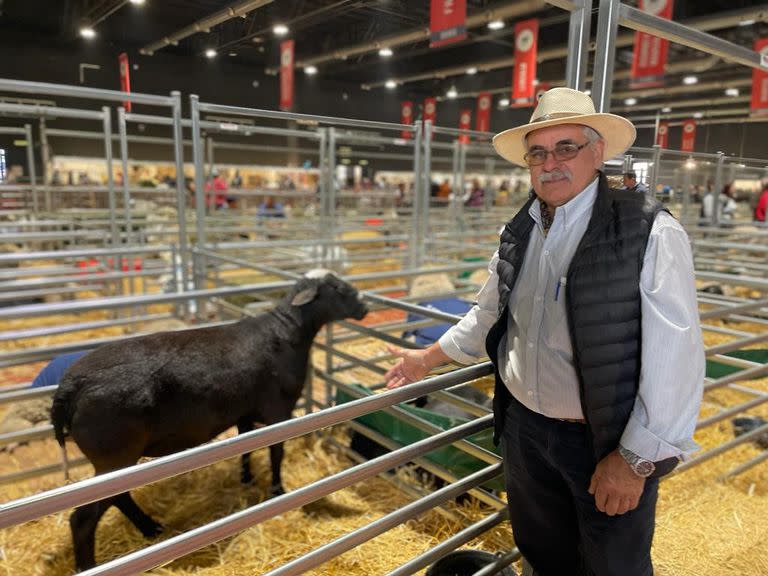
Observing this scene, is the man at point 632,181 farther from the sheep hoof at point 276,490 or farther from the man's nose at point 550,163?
the sheep hoof at point 276,490

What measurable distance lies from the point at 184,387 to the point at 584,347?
189cm

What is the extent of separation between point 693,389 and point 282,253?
7.73 metres

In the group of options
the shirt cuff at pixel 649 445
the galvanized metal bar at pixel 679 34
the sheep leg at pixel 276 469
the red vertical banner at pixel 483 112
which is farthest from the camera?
the red vertical banner at pixel 483 112

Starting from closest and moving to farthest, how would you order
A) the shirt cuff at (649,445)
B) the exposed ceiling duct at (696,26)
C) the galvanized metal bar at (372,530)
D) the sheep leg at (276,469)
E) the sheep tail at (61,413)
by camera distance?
the shirt cuff at (649,445) < the galvanized metal bar at (372,530) < the sheep tail at (61,413) < the sheep leg at (276,469) < the exposed ceiling duct at (696,26)

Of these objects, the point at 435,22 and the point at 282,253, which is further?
the point at 282,253

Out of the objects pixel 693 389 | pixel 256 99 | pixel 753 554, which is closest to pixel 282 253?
pixel 256 99

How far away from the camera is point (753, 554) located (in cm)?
254

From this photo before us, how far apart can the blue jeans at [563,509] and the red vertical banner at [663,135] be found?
237cm

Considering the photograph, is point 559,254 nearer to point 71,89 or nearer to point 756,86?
point 71,89

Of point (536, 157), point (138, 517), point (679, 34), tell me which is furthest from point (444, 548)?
point (679, 34)

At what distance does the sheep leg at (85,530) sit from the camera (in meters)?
2.21

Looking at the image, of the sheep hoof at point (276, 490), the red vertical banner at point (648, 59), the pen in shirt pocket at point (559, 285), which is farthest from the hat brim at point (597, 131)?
the red vertical banner at point (648, 59)

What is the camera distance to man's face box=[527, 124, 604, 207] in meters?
1.48

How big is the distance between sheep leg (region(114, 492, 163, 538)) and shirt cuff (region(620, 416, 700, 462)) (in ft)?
7.67
